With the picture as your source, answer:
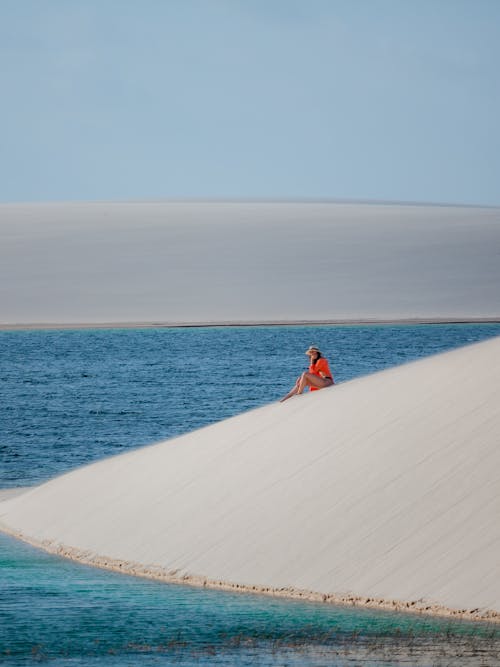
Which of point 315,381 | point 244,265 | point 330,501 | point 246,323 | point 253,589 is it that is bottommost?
point 253,589

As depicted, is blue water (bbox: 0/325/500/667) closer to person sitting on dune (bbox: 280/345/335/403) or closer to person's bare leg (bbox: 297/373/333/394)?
person sitting on dune (bbox: 280/345/335/403)

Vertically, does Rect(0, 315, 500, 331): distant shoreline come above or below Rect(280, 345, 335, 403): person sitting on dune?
above

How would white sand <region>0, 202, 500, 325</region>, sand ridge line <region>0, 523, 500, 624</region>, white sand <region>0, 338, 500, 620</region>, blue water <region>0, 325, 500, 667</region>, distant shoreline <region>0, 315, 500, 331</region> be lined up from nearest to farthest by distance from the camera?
blue water <region>0, 325, 500, 667</region>, sand ridge line <region>0, 523, 500, 624</region>, white sand <region>0, 338, 500, 620</region>, distant shoreline <region>0, 315, 500, 331</region>, white sand <region>0, 202, 500, 325</region>

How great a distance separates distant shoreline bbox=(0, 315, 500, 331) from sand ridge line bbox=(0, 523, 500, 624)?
48.5m

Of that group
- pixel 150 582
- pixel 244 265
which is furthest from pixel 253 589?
pixel 244 265

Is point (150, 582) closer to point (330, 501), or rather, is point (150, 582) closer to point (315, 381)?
point (330, 501)

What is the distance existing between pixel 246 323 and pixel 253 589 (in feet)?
170

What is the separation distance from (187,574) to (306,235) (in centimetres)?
6701

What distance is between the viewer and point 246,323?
62531 millimetres

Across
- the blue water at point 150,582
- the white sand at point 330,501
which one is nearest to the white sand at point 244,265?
the blue water at point 150,582

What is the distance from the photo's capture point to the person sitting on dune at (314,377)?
1402 centimetres

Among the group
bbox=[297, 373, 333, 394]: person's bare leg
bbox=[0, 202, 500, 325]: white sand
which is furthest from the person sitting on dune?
bbox=[0, 202, 500, 325]: white sand

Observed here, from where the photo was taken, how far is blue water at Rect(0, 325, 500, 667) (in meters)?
8.97

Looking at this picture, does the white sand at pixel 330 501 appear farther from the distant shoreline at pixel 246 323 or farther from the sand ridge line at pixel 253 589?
the distant shoreline at pixel 246 323
